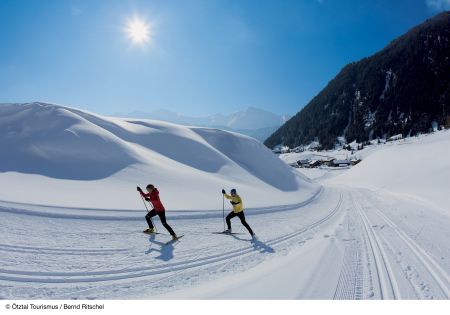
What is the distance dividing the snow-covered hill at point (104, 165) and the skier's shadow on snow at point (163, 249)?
3.63 metres

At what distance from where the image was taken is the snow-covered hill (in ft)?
45.0

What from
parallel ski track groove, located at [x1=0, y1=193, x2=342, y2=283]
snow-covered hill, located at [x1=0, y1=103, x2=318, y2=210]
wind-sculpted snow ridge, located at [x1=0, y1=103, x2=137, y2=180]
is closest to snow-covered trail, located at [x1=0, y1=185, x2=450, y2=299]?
parallel ski track groove, located at [x1=0, y1=193, x2=342, y2=283]

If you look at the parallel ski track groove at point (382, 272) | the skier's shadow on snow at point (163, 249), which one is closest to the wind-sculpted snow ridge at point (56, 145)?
the skier's shadow on snow at point (163, 249)

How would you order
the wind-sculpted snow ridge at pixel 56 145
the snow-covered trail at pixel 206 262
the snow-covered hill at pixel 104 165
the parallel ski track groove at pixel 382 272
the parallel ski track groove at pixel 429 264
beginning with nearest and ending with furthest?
the snow-covered trail at pixel 206 262 → the parallel ski track groove at pixel 382 272 → the parallel ski track groove at pixel 429 264 → the snow-covered hill at pixel 104 165 → the wind-sculpted snow ridge at pixel 56 145

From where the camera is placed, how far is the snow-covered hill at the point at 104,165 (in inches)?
540

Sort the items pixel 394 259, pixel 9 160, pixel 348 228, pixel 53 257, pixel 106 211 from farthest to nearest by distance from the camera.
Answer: pixel 9 160
pixel 348 228
pixel 106 211
pixel 394 259
pixel 53 257

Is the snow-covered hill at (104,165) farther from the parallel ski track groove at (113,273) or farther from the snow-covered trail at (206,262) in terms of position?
the parallel ski track groove at (113,273)

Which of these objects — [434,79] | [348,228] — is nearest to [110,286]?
[348,228]

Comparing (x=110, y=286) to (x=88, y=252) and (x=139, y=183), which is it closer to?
(x=88, y=252)

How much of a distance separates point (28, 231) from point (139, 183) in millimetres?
8203

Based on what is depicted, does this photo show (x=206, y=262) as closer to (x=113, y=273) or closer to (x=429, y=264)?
(x=113, y=273)

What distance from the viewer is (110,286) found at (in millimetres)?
6293

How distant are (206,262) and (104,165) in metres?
12.2

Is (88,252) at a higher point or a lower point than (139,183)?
lower
